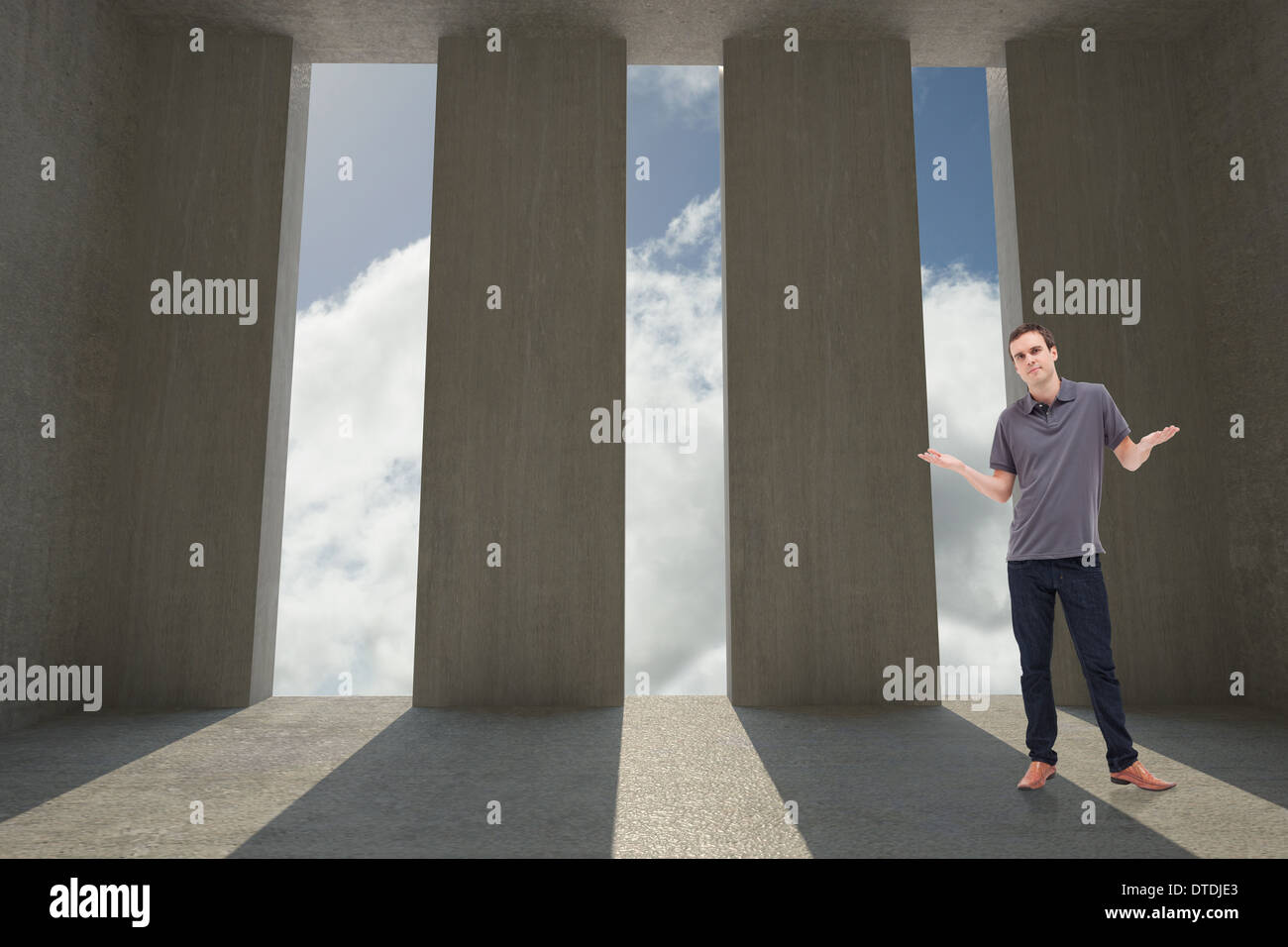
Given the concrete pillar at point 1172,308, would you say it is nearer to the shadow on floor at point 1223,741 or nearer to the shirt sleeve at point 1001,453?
the shadow on floor at point 1223,741

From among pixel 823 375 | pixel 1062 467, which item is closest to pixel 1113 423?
pixel 1062 467

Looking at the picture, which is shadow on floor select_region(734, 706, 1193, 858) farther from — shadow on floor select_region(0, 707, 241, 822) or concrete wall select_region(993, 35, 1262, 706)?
shadow on floor select_region(0, 707, 241, 822)

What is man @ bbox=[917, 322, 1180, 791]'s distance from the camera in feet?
7.89

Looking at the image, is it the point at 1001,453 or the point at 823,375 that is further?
the point at 823,375

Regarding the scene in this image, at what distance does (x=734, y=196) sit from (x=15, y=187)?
3.57m

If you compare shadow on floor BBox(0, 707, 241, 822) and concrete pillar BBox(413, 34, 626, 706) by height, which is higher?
concrete pillar BBox(413, 34, 626, 706)

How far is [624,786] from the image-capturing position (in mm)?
2604

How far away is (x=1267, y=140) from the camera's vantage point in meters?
4.19

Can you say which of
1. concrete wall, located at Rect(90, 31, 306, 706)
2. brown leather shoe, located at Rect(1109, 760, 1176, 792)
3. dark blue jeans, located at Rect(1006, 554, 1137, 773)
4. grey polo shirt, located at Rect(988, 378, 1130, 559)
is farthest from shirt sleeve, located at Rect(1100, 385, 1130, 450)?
concrete wall, located at Rect(90, 31, 306, 706)

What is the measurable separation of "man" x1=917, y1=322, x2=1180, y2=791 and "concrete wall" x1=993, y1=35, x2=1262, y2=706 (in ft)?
6.64

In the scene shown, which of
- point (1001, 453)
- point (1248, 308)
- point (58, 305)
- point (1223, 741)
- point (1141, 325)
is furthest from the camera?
point (1141, 325)

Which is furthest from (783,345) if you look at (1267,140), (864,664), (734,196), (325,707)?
(325,707)

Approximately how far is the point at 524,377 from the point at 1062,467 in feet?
9.30

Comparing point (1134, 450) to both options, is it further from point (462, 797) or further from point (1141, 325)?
point (1141, 325)
